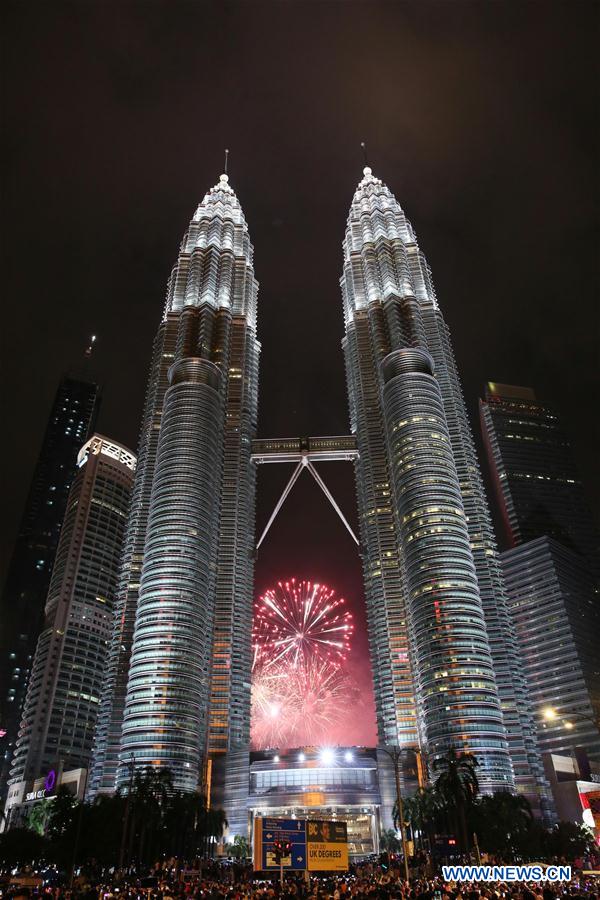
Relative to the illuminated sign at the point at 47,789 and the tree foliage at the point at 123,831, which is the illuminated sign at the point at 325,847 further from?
the illuminated sign at the point at 47,789

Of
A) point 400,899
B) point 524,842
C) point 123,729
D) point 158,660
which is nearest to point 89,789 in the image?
point 123,729

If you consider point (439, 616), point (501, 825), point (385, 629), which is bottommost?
point (501, 825)

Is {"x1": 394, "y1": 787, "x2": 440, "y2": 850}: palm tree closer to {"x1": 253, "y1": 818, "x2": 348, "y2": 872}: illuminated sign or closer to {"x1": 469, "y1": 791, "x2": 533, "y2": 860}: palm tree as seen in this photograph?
{"x1": 469, "y1": 791, "x2": 533, "y2": 860}: palm tree

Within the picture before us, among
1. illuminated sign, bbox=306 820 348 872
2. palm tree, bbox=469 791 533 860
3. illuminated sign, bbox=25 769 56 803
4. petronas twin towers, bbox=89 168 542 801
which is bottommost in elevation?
illuminated sign, bbox=306 820 348 872

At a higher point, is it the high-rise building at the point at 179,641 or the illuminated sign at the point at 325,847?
the high-rise building at the point at 179,641

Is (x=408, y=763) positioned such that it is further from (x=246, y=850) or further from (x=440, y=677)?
(x=246, y=850)

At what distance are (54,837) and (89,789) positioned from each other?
77.5 m

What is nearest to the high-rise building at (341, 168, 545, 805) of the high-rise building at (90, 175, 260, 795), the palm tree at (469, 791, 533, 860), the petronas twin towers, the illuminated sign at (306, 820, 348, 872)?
the petronas twin towers

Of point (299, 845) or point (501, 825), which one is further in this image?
point (501, 825)

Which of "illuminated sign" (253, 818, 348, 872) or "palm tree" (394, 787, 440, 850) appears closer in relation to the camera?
"illuminated sign" (253, 818, 348, 872)

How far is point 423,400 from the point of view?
194 m

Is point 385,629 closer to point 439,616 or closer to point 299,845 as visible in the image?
point 439,616

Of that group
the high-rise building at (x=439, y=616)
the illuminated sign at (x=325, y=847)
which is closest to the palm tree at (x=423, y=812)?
the high-rise building at (x=439, y=616)

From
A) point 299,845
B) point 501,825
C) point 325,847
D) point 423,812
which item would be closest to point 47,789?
point 423,812
